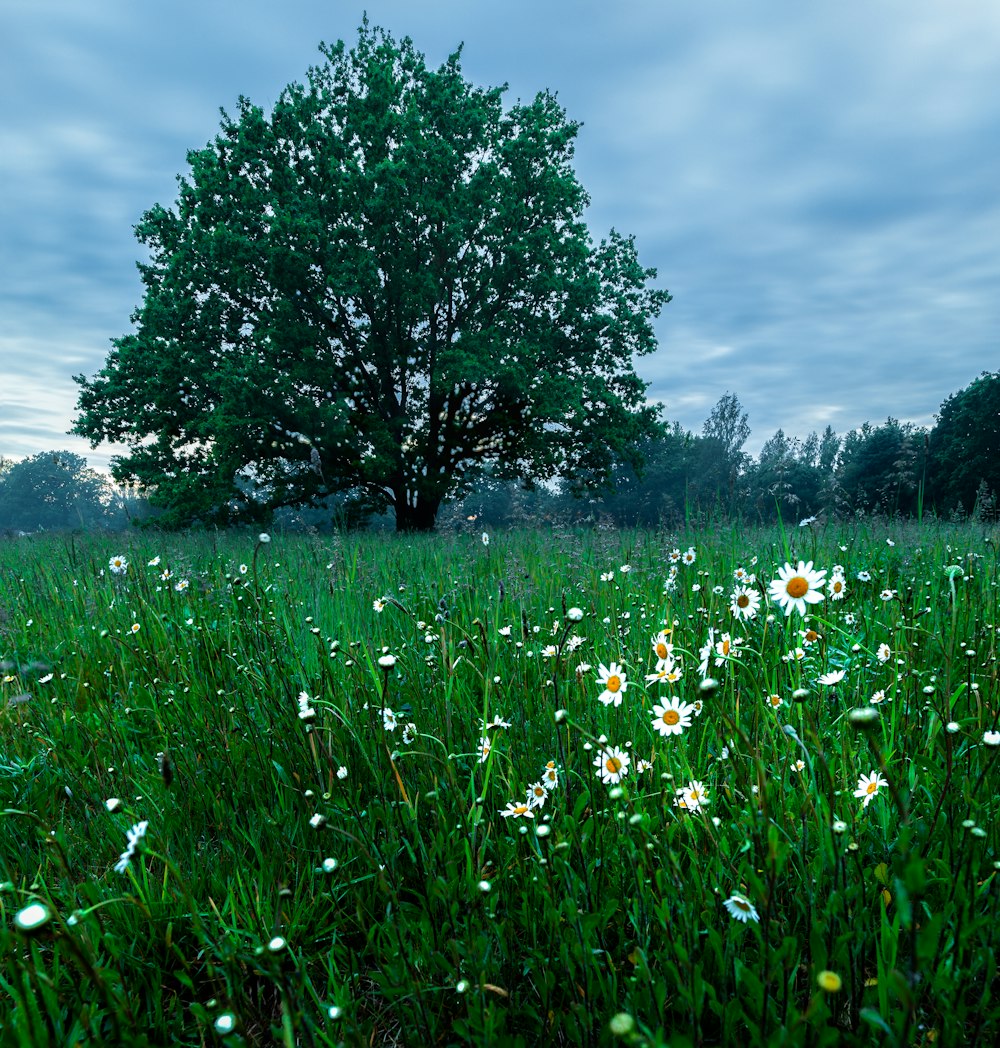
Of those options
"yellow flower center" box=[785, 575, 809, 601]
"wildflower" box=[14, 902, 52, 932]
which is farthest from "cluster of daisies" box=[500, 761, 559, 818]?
"wildflower" box=[14, 902, 52, 932]

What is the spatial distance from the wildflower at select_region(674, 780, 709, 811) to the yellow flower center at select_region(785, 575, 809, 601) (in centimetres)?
80

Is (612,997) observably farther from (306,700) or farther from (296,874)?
(306,700)

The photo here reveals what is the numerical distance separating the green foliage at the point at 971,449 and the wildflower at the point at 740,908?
2972 centimetres

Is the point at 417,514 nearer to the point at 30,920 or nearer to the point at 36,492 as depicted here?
the point at 30,920

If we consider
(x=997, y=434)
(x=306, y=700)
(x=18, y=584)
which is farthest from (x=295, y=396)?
(x=997, y=434)

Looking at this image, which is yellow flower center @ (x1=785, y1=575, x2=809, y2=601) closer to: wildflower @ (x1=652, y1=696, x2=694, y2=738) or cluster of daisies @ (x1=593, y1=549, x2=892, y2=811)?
cluster of daisies @ (x1=593, y1=549, x2=892, y2=811)

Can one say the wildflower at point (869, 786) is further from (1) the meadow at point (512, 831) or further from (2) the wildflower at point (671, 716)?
(2) the wildflower at point (671, 716)

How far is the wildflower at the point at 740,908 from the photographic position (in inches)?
Answer: 48.1

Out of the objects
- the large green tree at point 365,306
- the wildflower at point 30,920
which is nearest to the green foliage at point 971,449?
the large green tree at point 365,306

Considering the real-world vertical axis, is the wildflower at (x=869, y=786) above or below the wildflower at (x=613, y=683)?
below

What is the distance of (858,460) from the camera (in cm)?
3362

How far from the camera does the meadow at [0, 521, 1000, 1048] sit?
45.5 inches

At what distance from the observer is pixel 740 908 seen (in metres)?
1.31

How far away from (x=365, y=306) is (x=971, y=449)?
28271 millimetres
